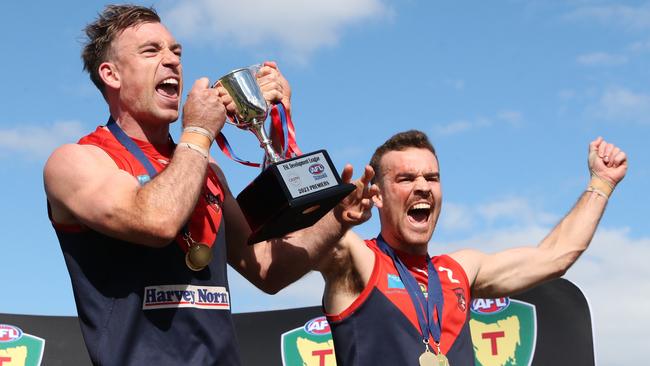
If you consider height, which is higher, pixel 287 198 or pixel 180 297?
pixel 287 198

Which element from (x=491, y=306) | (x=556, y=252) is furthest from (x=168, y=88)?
(x=491, y=306)

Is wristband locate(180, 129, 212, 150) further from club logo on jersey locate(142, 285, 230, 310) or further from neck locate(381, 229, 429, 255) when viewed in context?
neck locate(381, 229, 429, 255)

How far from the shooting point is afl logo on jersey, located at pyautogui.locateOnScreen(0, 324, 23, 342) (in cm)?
842

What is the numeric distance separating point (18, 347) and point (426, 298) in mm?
4909

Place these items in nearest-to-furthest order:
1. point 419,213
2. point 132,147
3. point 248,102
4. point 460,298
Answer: point 132,147, point 248,102, point 460,298, point 419,213

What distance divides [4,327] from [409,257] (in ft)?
15.8

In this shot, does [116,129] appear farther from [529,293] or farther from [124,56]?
[529,293]

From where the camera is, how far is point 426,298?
202 inches

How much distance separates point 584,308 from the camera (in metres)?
7.64

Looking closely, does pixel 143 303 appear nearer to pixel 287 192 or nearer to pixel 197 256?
pixel 197 256

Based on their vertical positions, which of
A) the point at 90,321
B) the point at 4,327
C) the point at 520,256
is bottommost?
the point at 90,321

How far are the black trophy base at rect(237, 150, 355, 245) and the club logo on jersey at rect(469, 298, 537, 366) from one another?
4552 mm

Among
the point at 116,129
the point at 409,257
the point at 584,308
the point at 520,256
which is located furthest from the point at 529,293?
the point at 116,129

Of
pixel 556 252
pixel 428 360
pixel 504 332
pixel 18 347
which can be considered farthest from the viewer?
pixel 18 347
